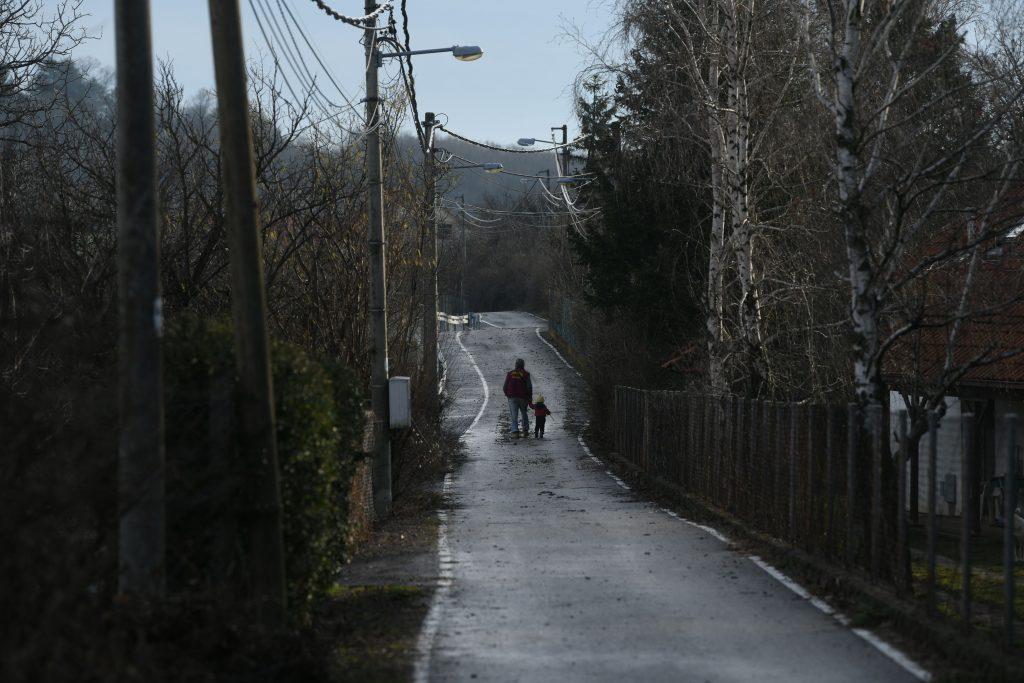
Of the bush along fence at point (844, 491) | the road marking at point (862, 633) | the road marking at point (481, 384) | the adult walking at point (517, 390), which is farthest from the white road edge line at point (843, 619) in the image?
the road marking at point (481, 384)

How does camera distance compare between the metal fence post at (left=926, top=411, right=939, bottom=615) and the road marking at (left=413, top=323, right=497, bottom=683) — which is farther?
the metal fence post at (left=926, top=411, right=939, bottom=615)

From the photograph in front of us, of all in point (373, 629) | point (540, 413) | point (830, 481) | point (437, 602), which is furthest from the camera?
point (540, 413)

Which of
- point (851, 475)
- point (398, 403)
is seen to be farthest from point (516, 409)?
point (851, 475)

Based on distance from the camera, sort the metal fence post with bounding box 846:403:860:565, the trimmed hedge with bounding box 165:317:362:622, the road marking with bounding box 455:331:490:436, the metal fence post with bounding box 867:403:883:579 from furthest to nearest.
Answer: the road marking with bounding box 455:331:490:436 < the metal fence post with bounding box 846:403:860:565 < the metal fence post with bounding box 867:403:883:579 < the trimmed hedge with bounding box 165:317:362:622

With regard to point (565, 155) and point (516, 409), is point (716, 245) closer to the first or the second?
A: point (516, 409)

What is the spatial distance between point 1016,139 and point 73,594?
481 inches

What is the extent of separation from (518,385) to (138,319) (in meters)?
29.2

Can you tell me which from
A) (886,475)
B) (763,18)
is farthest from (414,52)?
(886,475)

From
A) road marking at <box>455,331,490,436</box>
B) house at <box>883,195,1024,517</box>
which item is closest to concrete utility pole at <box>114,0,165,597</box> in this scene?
house at <box>883,195,1024,517</box>

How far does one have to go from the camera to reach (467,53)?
2075cm

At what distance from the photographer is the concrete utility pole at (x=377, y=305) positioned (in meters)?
17.6

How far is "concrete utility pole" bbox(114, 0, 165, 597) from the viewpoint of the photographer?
6.76 metres

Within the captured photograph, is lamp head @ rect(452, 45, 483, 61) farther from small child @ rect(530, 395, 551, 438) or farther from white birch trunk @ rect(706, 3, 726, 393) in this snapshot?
small child @ rect(530, 395, 551, 438)

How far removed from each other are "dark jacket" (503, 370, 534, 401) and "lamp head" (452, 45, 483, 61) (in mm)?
15488
